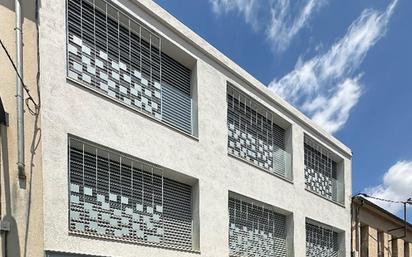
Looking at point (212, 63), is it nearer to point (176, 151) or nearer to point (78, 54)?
point (176, 151)

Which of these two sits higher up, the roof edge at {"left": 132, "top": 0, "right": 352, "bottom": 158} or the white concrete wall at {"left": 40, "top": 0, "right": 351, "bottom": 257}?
the roof edge at {"left": 132, "top": 0, "right": 352, "bottom": 158}

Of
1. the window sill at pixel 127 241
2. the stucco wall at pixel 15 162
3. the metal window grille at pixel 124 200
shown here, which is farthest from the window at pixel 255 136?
the stucco wall at pixel 15 162

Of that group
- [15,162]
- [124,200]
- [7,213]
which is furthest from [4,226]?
[124,200]

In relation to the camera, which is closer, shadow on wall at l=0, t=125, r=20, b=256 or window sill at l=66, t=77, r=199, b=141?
shadow on wall at l=0, t=125, r=20, b=256

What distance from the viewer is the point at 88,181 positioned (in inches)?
418

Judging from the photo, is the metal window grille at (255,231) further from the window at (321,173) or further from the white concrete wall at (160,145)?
the window at (321,173)

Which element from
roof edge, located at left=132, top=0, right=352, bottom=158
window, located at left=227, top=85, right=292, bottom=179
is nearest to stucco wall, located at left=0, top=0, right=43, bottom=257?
roof edge, located at left=132, top=0, right=352, bottom=158

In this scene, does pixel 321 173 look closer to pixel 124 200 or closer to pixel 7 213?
pixel 124 200

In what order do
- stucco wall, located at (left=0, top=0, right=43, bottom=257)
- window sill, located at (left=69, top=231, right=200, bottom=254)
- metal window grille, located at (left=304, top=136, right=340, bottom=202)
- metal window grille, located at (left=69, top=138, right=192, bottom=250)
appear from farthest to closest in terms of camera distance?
metal window grille, located at (left=304, top=136, right=340, bottom=202) → metal window grille, located at (left=69, top=138, right=192, bottom=250) → window sill, located at (left=69, top=231, right=200, bottom=254) → stucco wall, located at (left=0, top=0, right=43, bottom=257)

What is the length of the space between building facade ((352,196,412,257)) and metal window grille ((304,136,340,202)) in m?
1.61

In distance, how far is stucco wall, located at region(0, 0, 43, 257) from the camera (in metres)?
8.66

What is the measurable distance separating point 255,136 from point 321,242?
597 cm

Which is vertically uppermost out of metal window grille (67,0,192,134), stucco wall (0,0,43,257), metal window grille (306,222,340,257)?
metal window grille (67,0,192,134)

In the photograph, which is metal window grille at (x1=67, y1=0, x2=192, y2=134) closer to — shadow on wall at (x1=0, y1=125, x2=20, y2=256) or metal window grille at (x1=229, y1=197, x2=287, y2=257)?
shadow on wall at (x1=0, y1=125, x2=20, y2=256)
